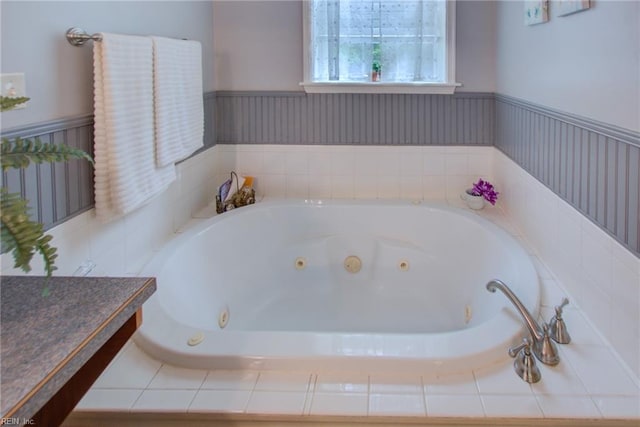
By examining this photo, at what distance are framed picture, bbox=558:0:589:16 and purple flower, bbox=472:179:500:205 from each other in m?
1.16

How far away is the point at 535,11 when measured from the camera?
7.44 feet

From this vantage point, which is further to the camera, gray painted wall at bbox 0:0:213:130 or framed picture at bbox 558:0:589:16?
framed picture at bbox 558:0:589:16

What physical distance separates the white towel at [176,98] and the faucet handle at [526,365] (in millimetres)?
1462

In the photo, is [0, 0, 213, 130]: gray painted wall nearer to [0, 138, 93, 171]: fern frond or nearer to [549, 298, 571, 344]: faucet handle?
[0, 138, 93, 171]: fern frond

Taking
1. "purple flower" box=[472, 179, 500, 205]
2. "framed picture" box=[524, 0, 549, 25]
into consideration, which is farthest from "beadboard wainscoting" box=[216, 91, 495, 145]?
"framed picture" box=[524, 0, 549, 25]

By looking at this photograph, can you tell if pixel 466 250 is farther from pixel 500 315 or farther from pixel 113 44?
pixel 113 44

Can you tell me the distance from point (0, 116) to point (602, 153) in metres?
1.69

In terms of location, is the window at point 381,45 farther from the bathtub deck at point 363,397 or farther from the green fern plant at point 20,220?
the green fern plant at point 20,220

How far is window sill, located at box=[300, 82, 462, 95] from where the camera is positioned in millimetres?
3104

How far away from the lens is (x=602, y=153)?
165 centimetres

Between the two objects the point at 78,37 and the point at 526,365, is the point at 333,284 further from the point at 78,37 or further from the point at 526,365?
the point at 78,37

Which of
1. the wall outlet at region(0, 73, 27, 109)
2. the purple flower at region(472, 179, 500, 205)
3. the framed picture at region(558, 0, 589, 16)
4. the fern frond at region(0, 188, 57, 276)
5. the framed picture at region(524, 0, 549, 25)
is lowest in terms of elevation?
the purple flower at region(472, 179, 500, 205)

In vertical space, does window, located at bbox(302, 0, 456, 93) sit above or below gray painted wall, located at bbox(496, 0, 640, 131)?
above

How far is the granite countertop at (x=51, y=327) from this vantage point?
2.36ft
